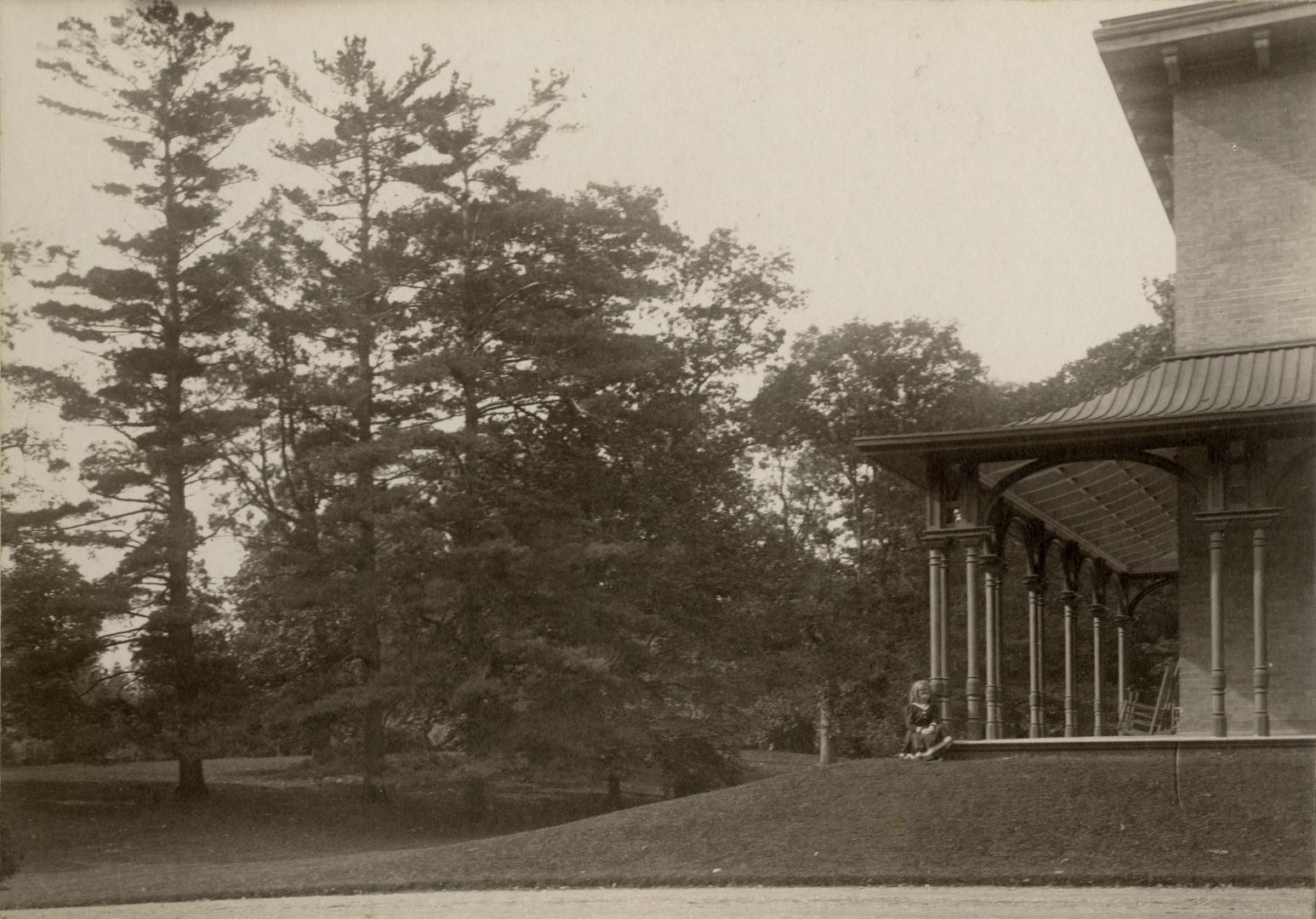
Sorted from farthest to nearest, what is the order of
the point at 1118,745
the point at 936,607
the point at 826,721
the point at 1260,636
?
the point at 826,721 < the point at 936,607 < the point at 1260,636 < the point at 1118,745

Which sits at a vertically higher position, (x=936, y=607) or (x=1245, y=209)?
(x=1245, y=209)

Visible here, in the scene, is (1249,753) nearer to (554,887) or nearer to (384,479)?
(554,887)

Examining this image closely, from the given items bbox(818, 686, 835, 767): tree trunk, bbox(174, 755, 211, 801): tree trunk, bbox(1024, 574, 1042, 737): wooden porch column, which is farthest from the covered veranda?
bbox(818, 686, 835, 767): tree trunk

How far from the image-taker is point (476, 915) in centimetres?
1315

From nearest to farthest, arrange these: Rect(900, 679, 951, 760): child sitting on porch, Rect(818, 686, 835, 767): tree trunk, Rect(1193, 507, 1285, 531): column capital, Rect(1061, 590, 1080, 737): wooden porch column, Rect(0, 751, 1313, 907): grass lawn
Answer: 1. Rect(0, 751, 1313, 907): grass lawn
2. Rect(1193, 507, 1285, 531): column capital
3. Rect(900, 679, 951, 760): child sitting on porch
4. Rect(1061, 590, 1080, 737): wooden porch column
5. Rect(818, 686, 835, 767): tree trunk

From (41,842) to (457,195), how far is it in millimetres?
17531

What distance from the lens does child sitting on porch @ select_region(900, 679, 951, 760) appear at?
17.3 metres

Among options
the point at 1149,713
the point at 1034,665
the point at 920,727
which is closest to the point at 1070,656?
the point at 1034,665

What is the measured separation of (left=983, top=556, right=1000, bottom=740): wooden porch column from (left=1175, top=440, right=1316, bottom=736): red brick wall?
2223 millimetres

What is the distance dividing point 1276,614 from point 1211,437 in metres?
2.86

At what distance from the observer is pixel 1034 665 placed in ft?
76.9

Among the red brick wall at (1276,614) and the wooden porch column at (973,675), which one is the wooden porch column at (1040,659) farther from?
the wooden porch column at (973,675)

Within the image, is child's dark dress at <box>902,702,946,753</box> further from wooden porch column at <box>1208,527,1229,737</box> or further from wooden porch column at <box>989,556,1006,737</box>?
wooden porch column at <box>1208,527,1229,737</box>

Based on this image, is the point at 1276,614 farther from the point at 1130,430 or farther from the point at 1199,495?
the point at 1130,430
